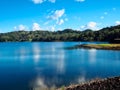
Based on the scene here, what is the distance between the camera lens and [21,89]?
31219 millimetres

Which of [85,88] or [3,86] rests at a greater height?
[85,88]

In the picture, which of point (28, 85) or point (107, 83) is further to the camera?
point (28, 85)

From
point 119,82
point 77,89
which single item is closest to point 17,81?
point 77,89

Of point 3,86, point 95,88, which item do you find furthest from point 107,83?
point 3,86

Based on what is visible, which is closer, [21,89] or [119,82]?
[119,82]

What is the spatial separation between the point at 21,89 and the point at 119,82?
1513 cm

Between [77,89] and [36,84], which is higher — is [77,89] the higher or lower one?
the higher one

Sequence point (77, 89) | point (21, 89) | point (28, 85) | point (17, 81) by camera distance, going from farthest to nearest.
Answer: point (17, 81) < point (28, 85) < point (21, 89) < point (77, 89)

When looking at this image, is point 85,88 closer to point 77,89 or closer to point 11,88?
point 77,89

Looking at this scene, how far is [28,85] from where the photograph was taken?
3347 centimetres

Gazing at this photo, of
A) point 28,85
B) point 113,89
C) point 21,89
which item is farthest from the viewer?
point 28,85

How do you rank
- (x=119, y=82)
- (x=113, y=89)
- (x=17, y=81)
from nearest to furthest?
(x=113, y=89) → (x=119, y=82) → (x=17, y=81)

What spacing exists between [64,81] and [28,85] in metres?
4.81

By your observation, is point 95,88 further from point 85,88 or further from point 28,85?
point 28,85
